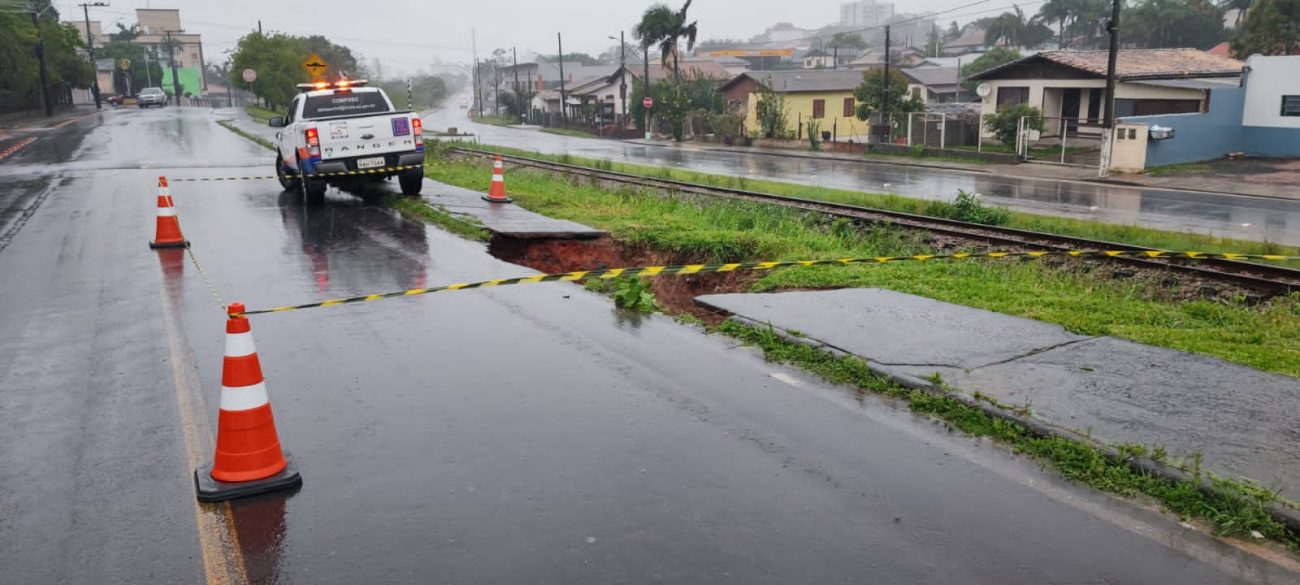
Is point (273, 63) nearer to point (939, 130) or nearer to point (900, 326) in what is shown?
point (939, 130)

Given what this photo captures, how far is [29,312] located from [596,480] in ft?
21.1

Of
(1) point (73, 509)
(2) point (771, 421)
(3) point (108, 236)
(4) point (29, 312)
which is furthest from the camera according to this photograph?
(3) point (108, 236)

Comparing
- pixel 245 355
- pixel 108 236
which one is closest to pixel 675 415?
pixel 245 355

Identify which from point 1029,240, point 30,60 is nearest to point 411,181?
point 1029,240

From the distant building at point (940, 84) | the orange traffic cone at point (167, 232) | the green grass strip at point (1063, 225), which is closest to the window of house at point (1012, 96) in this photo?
the green grass strip at point (1063, 225)

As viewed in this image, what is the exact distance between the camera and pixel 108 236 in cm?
1314

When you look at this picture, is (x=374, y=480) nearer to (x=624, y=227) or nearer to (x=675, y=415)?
(x=675, y=415)

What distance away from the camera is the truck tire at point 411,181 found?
16906 millimetres

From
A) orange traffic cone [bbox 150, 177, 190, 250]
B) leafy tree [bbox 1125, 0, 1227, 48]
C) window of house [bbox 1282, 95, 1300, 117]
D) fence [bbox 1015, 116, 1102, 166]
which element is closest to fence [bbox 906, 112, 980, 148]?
fence [bbox 1015, 116, 1102, 166]

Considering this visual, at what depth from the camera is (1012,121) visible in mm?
34531

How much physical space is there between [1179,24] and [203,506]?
299 feet

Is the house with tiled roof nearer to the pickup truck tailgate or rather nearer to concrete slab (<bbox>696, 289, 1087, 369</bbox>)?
the pickup truck tailgate

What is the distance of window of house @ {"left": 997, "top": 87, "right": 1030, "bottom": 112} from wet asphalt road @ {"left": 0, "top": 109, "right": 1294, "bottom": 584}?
3435 cm

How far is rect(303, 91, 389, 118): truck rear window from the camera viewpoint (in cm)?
1677
